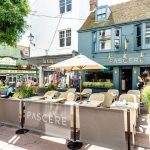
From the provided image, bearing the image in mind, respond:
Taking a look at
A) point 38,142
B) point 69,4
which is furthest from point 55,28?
point 38,142

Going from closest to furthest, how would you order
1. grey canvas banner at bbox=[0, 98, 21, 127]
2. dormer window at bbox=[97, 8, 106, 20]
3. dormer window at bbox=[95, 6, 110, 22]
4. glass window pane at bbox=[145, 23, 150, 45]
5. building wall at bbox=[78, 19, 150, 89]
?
grey canvas banner at bbox=[0, 98, 21, 127], building wall at bbox=[78, 19, 150, 89], glass window pane at bbox=[145, 23, 150, 45], dormer window at bbox=[95, 6, 110, 22], dormer window at bbox=[97, 8, 106, 20]

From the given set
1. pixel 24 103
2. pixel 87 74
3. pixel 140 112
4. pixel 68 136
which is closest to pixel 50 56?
pixel 87 74

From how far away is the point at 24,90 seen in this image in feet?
38.4

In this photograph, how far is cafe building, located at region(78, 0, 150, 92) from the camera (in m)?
15.2

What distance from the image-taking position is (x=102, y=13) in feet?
58.5

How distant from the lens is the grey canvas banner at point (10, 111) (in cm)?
685

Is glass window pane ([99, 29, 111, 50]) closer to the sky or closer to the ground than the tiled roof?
closer to the ground

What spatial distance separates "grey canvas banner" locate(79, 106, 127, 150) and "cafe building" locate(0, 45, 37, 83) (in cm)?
2874

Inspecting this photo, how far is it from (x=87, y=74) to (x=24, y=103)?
458 inches

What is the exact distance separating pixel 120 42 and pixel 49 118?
1153 cm

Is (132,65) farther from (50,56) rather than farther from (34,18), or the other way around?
(34,18)

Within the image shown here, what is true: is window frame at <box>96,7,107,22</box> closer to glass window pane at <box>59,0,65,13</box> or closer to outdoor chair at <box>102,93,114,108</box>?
glass window pane at <box>59,0,65,13</box>

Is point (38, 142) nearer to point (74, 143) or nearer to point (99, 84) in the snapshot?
point (74, 143)

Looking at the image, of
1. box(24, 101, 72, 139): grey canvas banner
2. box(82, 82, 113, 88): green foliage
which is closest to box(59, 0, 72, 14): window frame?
box(82, 82, 113, 88): green foliage
